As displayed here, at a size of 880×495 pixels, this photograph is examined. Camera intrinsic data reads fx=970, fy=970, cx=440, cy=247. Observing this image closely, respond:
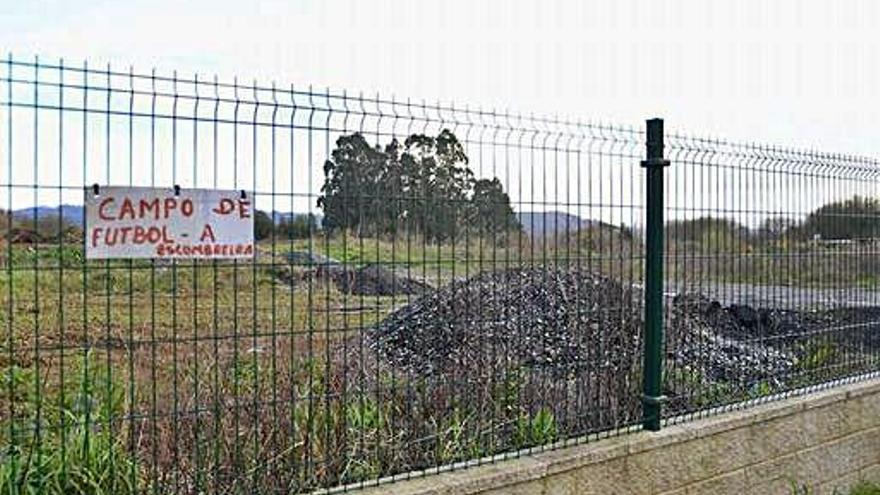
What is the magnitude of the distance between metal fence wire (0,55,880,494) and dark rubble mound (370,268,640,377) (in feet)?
0.06

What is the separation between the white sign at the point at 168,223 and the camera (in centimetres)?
379

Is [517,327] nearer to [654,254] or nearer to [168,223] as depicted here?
[654,254]

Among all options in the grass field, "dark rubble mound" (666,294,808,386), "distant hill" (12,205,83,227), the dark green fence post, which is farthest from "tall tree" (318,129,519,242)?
"dark rubble mound" (666,294,808,386)

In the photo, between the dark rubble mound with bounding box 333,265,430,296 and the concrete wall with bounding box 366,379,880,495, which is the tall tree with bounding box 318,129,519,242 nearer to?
the dark rubble mound with bounding box 333,265,430,296

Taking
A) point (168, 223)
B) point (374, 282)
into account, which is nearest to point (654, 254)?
point (374, 282)

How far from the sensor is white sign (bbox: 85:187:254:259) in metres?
3.79

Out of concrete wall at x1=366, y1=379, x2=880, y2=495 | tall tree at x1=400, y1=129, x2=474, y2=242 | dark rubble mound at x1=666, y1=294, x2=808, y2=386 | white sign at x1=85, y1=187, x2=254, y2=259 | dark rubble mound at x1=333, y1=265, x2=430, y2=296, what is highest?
tall tree at x1=400, y1=129, x2=474, y2=242

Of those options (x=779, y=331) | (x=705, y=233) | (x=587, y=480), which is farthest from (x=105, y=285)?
(x=779, y=331)

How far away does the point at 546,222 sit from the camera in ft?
17.2

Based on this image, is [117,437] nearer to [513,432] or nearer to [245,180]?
[245,180]

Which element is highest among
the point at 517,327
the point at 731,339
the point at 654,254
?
the point at 654,254

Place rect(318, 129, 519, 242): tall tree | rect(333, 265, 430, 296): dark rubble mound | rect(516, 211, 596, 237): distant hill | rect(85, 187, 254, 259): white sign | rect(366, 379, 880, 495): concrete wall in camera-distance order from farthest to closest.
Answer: rect(516, 211, 596, 237): distant hill
rect(366, 379, 880, 495): concrete wall
rect(333, 265, 430, 296): dark rubble mound
rect(318, 129, 519, 242): tall tree
rect(85, 187, 254, 259): white sign

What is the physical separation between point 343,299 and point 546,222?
4.24 feet

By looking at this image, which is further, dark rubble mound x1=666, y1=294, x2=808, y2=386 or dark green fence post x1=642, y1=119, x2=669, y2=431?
dark rubble mound x1=666, y1=294, x2=808, y2=386
